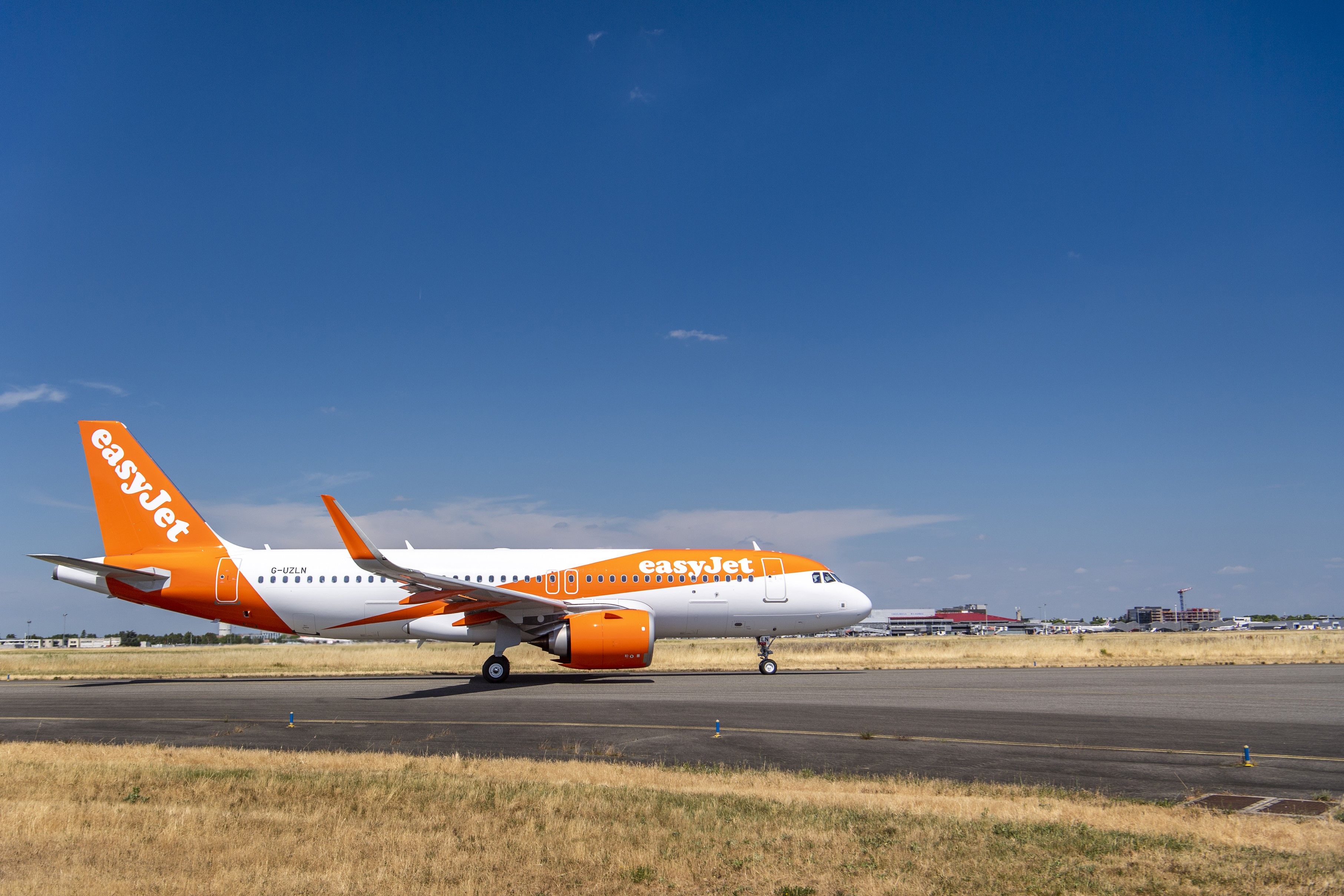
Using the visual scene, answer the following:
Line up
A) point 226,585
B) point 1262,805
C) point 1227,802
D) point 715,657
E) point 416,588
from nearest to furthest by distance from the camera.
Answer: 1. point 1262,805
2. point 1227,802
3. point 416,588
4. point 226,585
5. point 715,657

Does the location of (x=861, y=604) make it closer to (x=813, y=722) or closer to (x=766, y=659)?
(x=766, y=659)

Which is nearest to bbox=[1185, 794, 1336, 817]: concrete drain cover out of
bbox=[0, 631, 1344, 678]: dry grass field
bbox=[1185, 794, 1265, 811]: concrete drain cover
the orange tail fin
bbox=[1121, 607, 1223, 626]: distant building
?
bbox=[1185, 794, 1265, 811]: concrete drain cover

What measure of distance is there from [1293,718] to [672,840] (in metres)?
16.7

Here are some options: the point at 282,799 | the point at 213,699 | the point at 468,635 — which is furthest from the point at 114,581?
the point at 282,799

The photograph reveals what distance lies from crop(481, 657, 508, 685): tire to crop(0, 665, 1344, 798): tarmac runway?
1.02ft

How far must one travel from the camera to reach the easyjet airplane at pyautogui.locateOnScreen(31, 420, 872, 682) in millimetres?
27219

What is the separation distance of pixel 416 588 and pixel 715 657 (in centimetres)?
1852

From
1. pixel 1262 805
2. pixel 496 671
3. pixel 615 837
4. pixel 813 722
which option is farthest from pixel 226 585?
pixel 1262 805

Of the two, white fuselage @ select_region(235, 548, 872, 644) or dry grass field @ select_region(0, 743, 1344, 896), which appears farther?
white fuselage @ select_region(235, 548, 872, 644)

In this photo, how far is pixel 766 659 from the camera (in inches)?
1190

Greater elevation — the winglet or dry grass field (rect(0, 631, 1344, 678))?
the winglet

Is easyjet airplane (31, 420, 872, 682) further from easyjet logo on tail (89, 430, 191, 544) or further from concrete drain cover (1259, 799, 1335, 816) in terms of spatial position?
concrete drain cover (1259, 799, 1335, 816)

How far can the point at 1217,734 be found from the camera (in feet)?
52.0

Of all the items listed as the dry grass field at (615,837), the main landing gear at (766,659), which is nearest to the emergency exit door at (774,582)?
the main landing gear at (766,659)
